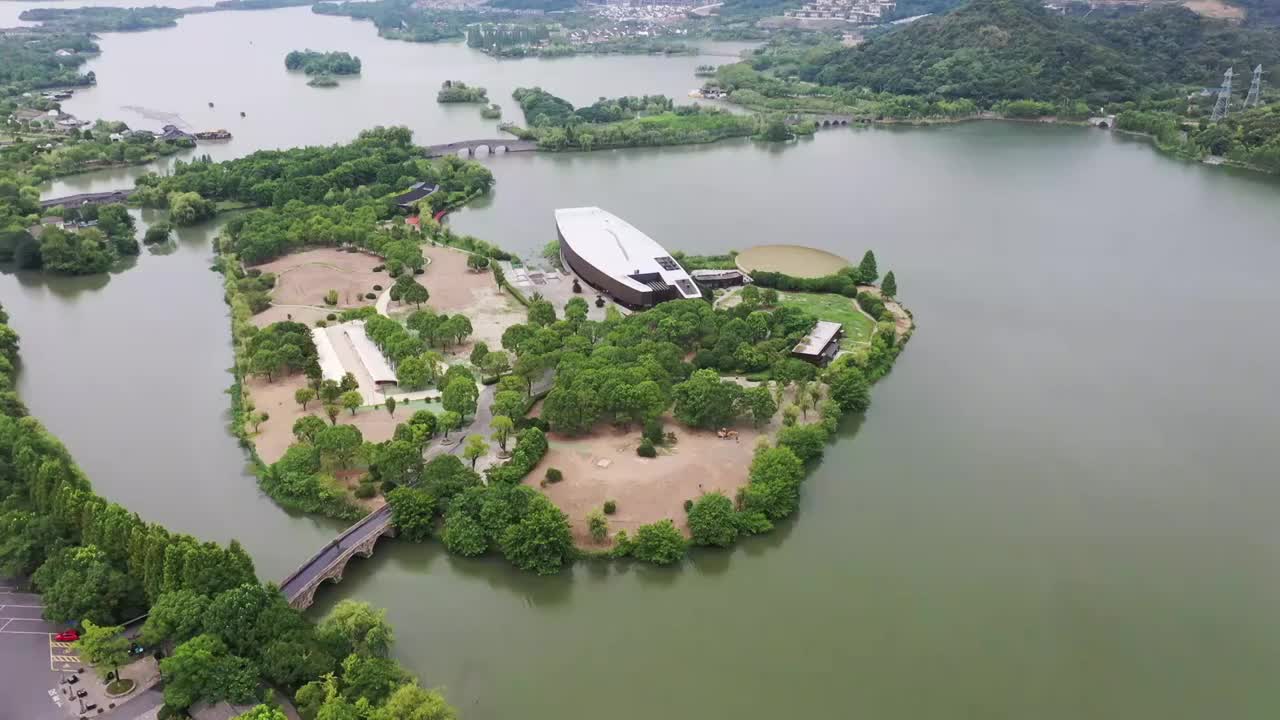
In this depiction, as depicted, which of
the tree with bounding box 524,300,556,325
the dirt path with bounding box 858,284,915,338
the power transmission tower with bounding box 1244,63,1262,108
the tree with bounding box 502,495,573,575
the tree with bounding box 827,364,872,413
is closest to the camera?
the tree with bounding box 502,495,573,575

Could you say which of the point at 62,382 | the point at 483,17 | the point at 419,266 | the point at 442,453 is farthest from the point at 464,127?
the point at 483,17

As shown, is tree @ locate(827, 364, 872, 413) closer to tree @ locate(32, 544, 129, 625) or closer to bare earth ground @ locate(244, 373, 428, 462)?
bare earth ground @ locate(244, 373, 428, 462)

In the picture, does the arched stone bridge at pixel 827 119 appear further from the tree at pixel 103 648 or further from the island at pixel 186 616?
the tree at pixel 103 648

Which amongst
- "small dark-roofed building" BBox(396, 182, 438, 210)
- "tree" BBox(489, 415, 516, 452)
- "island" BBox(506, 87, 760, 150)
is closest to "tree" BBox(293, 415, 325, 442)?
"tree" BBox(489, 415, 516, 452)

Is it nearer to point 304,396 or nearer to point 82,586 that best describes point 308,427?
point 304,396

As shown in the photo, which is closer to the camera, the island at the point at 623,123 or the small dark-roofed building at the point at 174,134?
the small dark-roofed building at the point at 174,134

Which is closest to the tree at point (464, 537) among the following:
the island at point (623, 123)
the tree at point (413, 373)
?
the tree at point (413, 373)
